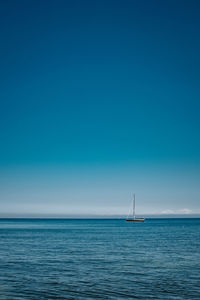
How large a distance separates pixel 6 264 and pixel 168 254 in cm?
2141

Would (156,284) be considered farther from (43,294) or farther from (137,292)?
(43,294)

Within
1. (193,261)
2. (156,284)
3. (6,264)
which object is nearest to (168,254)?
(193,261)

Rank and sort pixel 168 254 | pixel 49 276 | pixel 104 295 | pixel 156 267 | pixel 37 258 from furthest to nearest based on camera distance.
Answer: pixel 168 254 → pixel 37 258 → pixel 156 267 → pixel 49 276 → pixel 104 295

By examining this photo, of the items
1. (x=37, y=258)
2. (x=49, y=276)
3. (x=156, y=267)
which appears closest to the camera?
(x=49, y=276)

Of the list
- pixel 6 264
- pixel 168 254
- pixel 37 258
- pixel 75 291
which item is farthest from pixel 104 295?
pixel 168 254

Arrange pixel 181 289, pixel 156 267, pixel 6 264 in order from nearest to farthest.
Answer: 1. pixel 181 289
2. pixel 156 267
3. pixel 6 264

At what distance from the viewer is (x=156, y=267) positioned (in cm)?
3184

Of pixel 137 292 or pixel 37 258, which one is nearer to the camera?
pixel 137 292

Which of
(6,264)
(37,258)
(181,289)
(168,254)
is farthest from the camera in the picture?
(168,254)

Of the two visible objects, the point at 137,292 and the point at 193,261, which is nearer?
the point at 137,292

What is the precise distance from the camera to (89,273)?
2898 cm

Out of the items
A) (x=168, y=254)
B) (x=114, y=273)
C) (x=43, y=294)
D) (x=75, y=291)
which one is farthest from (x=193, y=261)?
(x=43, y=294)

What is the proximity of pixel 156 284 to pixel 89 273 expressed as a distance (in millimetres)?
7054

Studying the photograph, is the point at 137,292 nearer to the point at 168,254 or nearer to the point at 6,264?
the point at 6,264
